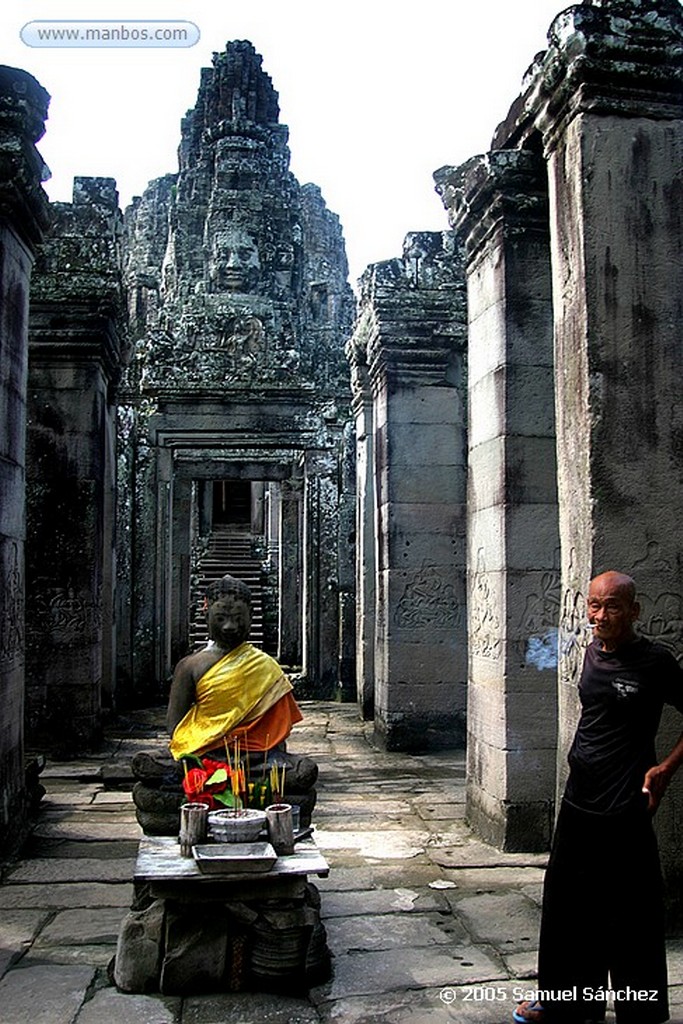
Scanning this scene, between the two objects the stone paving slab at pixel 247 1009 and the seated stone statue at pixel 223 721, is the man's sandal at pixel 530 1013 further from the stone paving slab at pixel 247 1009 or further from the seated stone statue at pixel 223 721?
the seated stone statue at pixel 223 721

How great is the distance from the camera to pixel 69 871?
224 inches

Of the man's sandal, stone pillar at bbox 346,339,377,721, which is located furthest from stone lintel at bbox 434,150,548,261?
stone pillar at bbox 346,339,377,721

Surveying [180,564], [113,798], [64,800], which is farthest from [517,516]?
[180,564]

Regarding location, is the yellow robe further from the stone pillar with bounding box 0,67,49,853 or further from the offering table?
the stone pillar with bounding box 0,67,49,853

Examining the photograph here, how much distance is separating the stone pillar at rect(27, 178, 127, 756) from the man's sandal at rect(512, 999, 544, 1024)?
6891 mm

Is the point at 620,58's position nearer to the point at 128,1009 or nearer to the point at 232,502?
the point at 128,1009

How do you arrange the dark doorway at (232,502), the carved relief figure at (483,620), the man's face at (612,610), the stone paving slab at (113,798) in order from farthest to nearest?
1. the dark doorway at (232,502)
2. the stone paving slab at (113,798)
3. the carved relief figure at (483,620)
4. the man's face at (612,610)

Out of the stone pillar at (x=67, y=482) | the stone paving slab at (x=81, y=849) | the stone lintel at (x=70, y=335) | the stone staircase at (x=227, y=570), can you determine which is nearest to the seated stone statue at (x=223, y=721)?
the stone paving slab at (x=81, y=849)

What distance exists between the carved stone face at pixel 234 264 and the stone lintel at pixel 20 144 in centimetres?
973

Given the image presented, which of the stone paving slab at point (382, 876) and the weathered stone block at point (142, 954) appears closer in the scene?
the weathered stone block at point (142, 954)

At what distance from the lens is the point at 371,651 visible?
1198cm

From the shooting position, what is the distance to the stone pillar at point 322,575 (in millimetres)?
14250

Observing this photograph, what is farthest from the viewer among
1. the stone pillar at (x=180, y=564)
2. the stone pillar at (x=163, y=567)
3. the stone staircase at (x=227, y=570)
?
the stone staircase at (x=227, y=570)

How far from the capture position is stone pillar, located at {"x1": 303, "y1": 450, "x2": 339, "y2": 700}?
46.8ft
